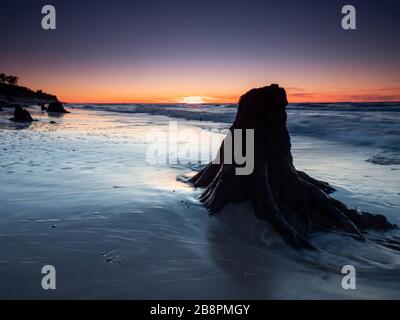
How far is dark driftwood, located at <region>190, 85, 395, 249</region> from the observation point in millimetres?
5344

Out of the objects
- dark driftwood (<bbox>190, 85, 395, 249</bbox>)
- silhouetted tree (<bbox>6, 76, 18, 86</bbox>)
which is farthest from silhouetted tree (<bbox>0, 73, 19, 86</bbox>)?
dark driftwood (<bbox>190, 85, 395, 249</bbox>)

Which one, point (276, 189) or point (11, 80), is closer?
point (276, 189)

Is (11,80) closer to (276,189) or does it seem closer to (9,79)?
(9,79)

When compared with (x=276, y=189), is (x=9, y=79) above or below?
above

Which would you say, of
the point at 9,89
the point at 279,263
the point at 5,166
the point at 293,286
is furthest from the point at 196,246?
the point at 9,89

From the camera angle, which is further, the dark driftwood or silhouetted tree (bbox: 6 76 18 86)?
silhouetted tree (bbox: 6 76 18 86)

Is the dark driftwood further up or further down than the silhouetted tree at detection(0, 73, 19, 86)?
further down

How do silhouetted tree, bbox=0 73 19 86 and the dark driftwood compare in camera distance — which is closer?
the dark driftwood

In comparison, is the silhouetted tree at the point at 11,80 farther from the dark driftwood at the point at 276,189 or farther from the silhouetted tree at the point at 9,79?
the dark driftwood at the point at 276,189

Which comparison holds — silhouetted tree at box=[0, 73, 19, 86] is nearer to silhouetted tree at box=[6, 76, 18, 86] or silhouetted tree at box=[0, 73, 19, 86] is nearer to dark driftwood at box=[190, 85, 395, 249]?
silhouetted tree at box=[6, 76, 18, 86]

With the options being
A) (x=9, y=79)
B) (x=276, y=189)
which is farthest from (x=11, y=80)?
(x=276, y=189)

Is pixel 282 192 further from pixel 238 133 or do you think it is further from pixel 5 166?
pixel 5 166

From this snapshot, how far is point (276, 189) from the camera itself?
5.73 metres

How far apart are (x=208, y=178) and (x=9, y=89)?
92.2 meters
